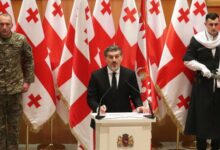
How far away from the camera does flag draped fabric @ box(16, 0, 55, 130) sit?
4234 millimetres

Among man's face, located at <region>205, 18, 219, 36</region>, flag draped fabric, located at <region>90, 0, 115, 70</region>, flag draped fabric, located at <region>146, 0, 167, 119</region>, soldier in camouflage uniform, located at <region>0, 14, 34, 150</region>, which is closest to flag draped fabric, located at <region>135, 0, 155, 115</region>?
flag draped fabric, located at <region>146, 0, 167, 119</region>

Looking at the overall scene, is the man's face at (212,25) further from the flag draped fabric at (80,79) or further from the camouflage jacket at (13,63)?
the camouflage jacket at (13,63)

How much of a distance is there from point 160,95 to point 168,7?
4.35 feet

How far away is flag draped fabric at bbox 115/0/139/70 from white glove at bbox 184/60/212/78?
2.13ft

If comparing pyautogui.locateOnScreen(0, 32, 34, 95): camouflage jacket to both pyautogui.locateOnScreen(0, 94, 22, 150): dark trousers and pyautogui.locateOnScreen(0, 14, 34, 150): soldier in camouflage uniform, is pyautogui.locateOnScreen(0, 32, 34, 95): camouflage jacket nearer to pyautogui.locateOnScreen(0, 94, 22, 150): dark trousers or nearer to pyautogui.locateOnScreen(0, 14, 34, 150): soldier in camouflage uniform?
pyautogui.locateOnScreen(0, 14, 34, 150): soldier in camouflage uniform

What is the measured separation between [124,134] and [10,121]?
6.21ft

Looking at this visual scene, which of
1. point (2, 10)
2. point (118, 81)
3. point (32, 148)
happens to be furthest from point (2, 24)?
point (32, 148)

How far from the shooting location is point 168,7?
4996 mm

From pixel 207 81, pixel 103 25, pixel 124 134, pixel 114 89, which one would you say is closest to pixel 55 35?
pixel 103 25

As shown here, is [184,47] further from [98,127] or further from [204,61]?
[98,127]

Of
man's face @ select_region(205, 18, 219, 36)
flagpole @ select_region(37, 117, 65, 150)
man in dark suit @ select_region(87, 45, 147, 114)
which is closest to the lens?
man in dark suit @ select_region(87, 45, 147, 114)

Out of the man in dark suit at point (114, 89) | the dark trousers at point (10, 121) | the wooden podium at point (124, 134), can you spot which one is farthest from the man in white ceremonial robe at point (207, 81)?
the dark trousers at point (10, 121)

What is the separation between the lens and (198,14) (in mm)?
4414

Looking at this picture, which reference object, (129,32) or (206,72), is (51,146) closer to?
(129,32)
